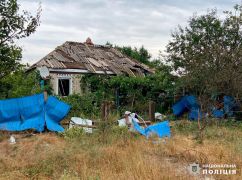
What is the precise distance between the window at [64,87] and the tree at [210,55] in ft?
17.8

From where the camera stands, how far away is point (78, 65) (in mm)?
17562

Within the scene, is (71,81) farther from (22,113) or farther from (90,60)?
(22,113)

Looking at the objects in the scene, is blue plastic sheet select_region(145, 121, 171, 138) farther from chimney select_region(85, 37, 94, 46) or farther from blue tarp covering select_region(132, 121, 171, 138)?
chimney select_region(85, 37, 94, 46)

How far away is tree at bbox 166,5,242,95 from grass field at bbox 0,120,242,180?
3401 millimetres

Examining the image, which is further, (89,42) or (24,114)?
(89,42)

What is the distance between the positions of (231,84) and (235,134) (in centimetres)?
324

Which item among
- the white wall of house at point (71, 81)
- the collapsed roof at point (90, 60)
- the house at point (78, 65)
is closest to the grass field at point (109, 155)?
the white wall of house at point (71, 81)

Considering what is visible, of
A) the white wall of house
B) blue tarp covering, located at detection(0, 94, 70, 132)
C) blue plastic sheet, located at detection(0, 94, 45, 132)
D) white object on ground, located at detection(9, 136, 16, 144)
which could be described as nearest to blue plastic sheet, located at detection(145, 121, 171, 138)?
blue tarp covering, located at detection(0, 94, 70, 132)

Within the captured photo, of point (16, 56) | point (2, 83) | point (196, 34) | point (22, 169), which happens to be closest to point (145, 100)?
point (196, 34)

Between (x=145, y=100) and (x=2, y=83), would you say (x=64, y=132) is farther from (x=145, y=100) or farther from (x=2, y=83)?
(x=145, y=100)

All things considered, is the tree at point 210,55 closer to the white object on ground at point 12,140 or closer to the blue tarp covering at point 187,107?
the blue tarp covering at point 187,107

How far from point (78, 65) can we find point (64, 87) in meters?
1.41

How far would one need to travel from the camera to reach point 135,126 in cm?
977

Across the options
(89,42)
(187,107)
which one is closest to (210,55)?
(187,107)
